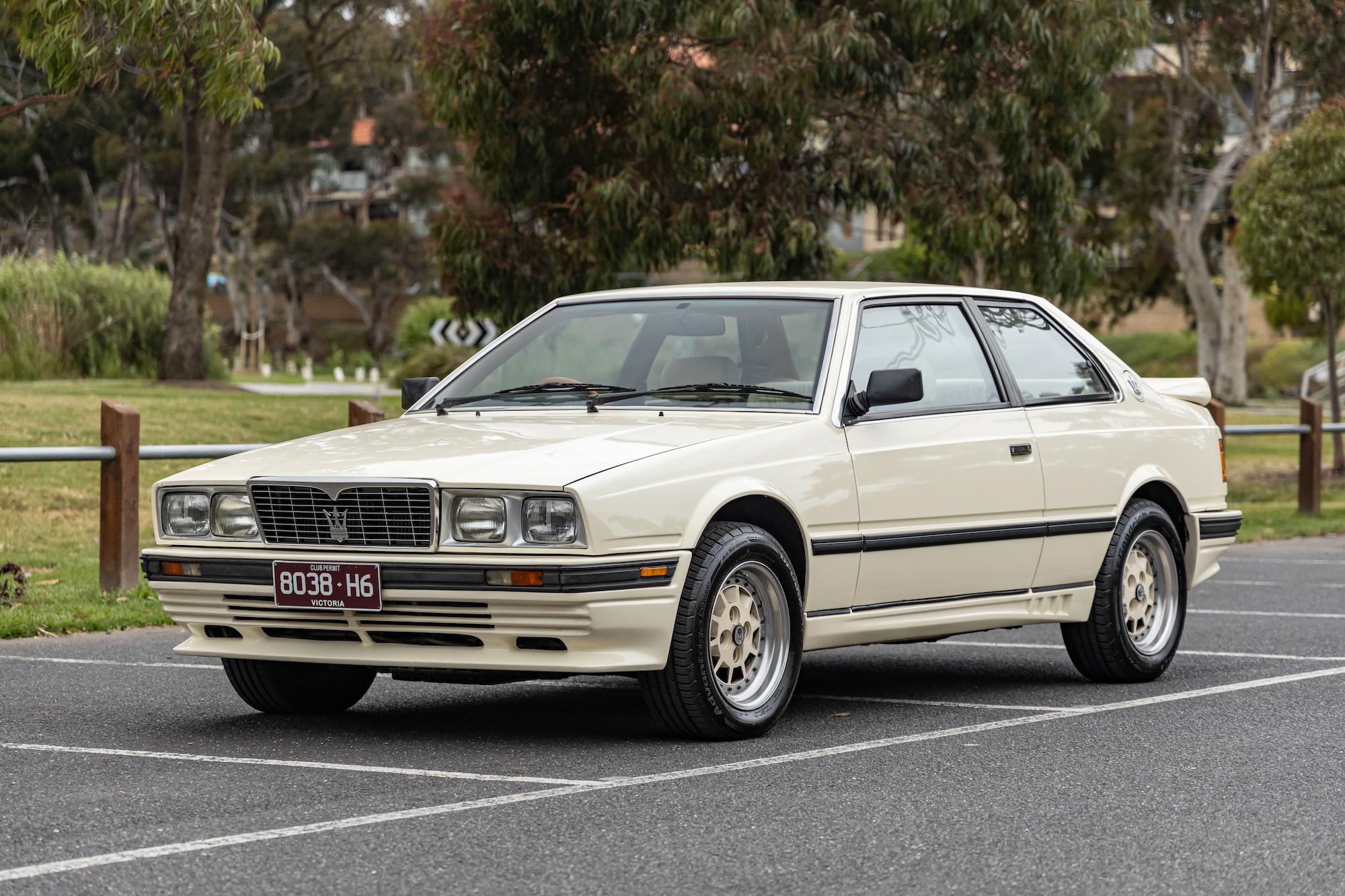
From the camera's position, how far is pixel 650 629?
5.93 m

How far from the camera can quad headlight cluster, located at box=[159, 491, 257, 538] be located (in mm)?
6301

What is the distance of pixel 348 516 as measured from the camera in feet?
19.9

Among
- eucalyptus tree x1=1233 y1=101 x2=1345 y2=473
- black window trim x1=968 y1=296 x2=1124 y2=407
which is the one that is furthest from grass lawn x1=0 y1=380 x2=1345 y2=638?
black window trim x1=968 y1=296 x2=1124 y2=407

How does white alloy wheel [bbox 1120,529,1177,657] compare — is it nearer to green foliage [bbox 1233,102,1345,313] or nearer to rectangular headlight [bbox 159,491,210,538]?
rectangular headlight [bbox 159,491,210,538]

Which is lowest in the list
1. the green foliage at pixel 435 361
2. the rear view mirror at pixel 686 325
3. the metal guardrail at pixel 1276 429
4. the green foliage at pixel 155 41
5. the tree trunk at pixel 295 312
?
the metal guardrail at pixel 1276 429

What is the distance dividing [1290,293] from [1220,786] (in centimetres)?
1994

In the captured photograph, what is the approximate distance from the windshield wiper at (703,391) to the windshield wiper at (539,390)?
56 mm

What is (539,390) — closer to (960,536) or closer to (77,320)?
(960,536)

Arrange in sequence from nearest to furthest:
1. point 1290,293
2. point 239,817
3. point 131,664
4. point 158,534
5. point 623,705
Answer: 1. point 239,817
2. point 158,534
3. point 623,705
4. point 131,664
5. point 1290,293

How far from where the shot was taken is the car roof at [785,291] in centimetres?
731

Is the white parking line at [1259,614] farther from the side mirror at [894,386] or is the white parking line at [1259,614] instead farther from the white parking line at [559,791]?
the side mirror at [894,386]

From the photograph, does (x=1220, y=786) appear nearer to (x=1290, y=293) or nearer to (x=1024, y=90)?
(x=1024, y=90)

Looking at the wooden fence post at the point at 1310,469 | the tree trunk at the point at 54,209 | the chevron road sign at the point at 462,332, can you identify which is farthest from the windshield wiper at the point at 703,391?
the tree trunk at the point at 54,209

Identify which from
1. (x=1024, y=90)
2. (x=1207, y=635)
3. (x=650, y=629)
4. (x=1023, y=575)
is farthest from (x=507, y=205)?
(x=650, y=629)
